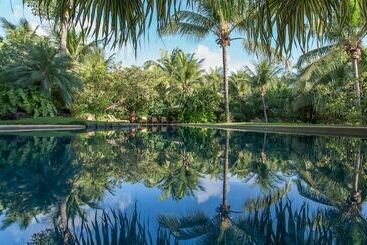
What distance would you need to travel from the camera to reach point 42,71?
59.2 ft

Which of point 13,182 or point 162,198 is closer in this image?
point 162,198

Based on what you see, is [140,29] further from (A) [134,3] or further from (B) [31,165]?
(B) [31,165]

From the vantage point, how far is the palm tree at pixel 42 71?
17.9 metres

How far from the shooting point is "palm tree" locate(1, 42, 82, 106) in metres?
17.9

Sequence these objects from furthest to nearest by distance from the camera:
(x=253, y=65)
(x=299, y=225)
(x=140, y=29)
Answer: (x=253, y=65) < (x=140, y=29) < (x=299, y=225)

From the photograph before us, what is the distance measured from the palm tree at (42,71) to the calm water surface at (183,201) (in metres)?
13.5

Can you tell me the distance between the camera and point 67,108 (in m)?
21.7

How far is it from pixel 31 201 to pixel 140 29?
1.61 metres

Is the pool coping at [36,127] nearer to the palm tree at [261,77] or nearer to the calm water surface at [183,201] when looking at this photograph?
the calm water surface at [183,201]

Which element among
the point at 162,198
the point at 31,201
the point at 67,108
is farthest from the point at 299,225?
the point at 67,108

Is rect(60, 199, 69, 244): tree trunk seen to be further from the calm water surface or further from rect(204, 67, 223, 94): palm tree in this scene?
rect(204, 67, 223, 94): palm tree

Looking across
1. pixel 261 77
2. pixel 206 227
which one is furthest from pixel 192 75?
pixel 206 227

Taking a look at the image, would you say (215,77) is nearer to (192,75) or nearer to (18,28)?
(192,75)

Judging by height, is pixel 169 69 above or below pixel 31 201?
above
